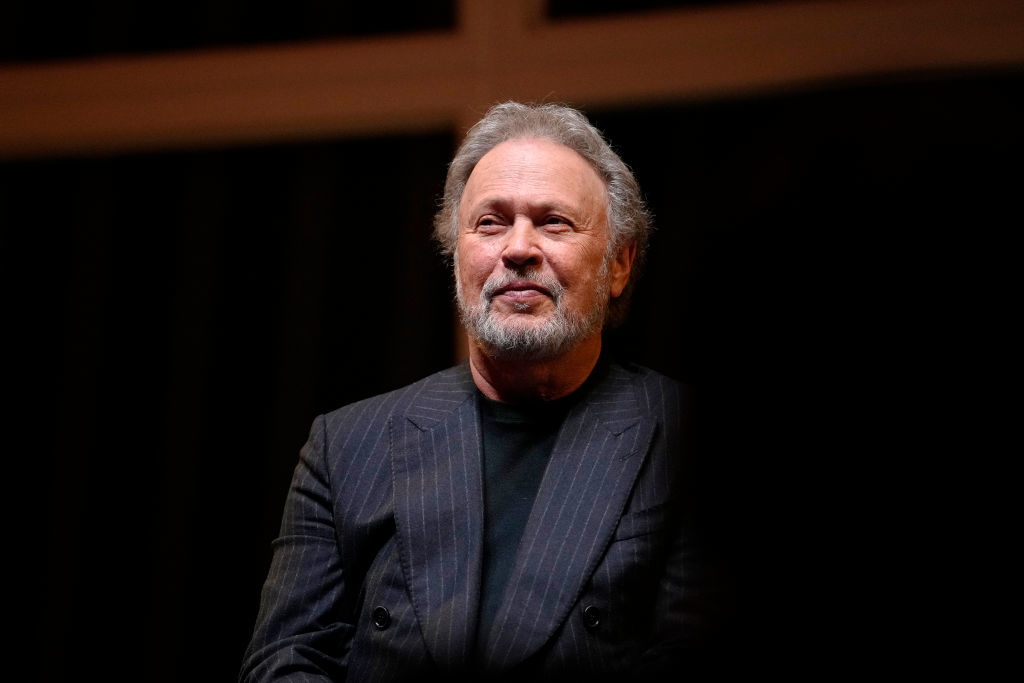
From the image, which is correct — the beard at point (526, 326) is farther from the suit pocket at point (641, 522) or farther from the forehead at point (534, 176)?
the suit pocket at point (641, 522)

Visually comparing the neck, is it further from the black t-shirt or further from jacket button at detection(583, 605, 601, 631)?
jacket button at detection(583, 605, 601, 631)

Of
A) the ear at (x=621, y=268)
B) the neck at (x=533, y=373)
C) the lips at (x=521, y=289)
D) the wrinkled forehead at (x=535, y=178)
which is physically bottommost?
the neck at (x=533, y=373)

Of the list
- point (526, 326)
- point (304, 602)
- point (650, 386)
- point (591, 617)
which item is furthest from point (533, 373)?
point (304, 602)

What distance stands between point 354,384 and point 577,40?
931 millimetres

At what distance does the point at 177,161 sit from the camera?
6.81 feet

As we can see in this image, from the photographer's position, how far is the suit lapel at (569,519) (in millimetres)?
1226

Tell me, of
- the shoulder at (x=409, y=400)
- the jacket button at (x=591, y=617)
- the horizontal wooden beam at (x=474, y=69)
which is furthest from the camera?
the horizontal wooden beam at (x=474, y=69)

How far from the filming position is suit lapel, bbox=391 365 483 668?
4.10 feet

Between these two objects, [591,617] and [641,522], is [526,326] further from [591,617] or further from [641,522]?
[591,617]

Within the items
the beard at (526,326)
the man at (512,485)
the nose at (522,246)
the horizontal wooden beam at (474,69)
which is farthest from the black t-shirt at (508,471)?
the horizontal wooden beam at (474,69)

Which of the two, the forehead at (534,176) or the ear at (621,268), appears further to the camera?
the ear at (621,268)

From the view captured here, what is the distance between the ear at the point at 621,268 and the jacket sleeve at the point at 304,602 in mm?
602

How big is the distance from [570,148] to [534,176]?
0.36ft

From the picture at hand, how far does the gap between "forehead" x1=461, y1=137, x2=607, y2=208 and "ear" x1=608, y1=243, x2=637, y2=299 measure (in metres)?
0.12
